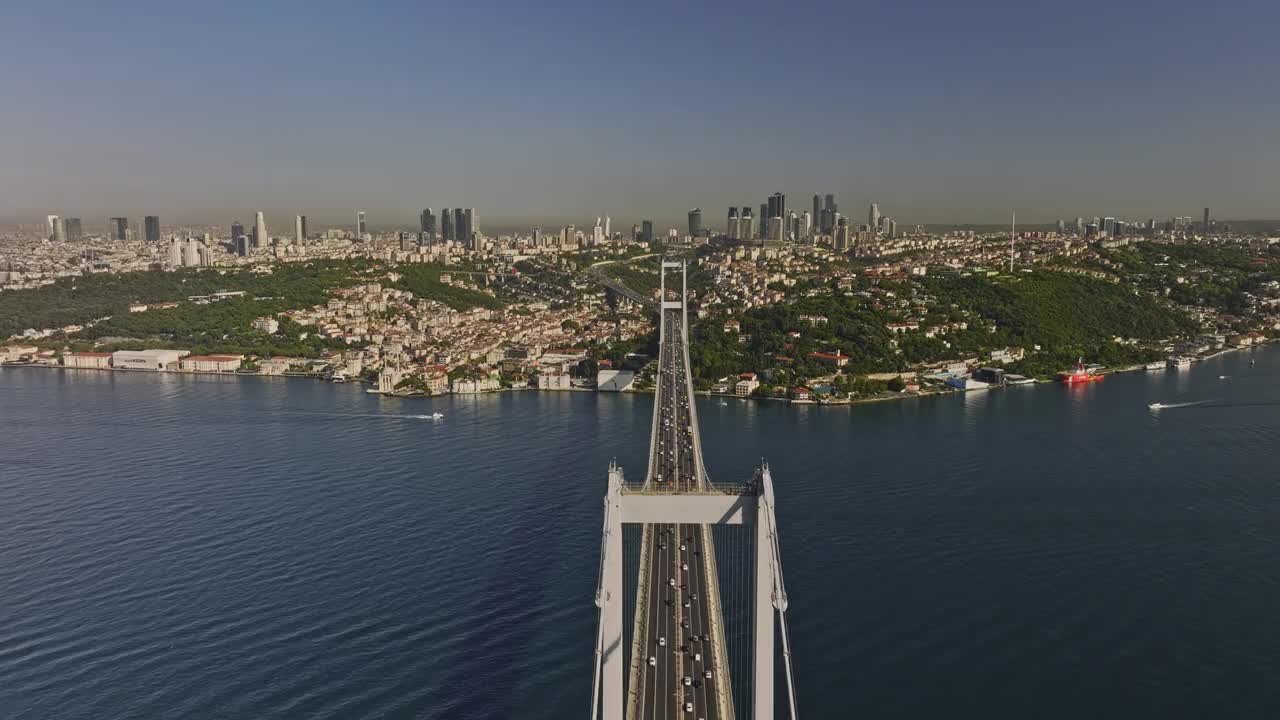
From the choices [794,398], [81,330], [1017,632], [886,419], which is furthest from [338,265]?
[1017,632]

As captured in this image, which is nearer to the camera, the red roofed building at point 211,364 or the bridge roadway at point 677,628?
the bridge roadway at point 677,628

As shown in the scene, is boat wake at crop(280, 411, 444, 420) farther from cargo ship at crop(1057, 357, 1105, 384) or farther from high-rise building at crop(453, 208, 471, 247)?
high-rise building at crop(453, 208, 471, 247)

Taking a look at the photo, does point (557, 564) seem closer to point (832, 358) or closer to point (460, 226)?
point (832, 358)

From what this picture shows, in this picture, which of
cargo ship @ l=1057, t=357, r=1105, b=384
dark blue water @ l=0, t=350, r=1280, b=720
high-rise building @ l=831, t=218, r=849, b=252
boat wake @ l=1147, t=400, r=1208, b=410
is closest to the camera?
dark blue water @ l=0, t=350, r=1280, b=720

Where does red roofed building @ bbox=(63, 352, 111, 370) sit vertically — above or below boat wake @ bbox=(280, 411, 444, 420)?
above

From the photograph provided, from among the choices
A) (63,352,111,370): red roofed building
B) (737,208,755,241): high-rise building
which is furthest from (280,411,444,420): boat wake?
(737,208,755,241): high-rise building

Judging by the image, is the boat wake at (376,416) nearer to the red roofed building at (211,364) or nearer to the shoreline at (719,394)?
the shoreline at (719,394)

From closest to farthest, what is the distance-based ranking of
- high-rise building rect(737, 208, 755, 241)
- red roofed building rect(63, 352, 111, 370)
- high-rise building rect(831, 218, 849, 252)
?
1. red roofed building rect(63, 352, 111, 370)
2. high-rise building rect(831, 218, 849, 252)
3. high-rise building rect(737, 208, 755, 241)

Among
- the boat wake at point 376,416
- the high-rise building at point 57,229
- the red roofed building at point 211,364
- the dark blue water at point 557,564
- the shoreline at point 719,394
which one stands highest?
the high-rise building at point 57,229

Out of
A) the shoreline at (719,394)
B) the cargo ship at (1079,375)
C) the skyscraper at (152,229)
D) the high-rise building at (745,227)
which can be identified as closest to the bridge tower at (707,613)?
the shoreline at (719,394)
